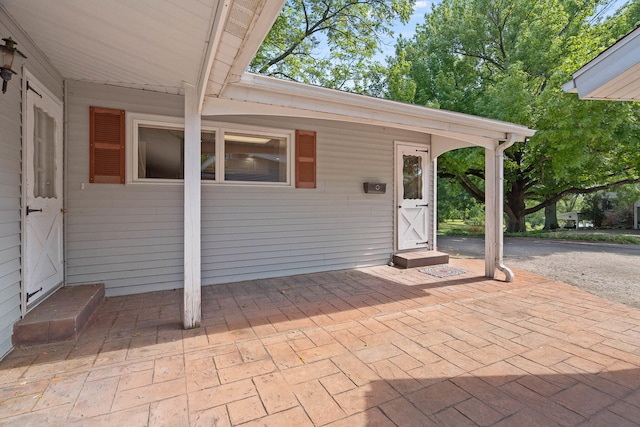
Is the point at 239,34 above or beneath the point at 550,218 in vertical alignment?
above

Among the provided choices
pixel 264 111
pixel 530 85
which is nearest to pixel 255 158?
pixel 264 111

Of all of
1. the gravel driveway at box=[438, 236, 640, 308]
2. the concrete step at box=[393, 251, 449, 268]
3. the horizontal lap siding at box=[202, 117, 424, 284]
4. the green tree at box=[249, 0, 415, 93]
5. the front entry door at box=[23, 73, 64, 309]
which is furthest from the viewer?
the green tree at box=[249, 0, 415, 93]

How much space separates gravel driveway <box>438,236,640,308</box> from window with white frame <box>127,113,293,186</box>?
173 inches

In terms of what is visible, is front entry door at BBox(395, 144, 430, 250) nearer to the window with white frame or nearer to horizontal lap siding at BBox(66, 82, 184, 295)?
the window with white frame

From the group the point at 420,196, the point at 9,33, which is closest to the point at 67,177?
the point at 9,33

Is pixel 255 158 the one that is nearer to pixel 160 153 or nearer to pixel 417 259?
pixel 160 153

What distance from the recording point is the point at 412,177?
573 centimetres

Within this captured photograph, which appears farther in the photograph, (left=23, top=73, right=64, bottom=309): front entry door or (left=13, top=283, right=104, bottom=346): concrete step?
(left=23, top=73, right=64, bottom=309): front entry door

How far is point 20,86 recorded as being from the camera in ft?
8.04

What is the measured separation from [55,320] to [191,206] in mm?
1364

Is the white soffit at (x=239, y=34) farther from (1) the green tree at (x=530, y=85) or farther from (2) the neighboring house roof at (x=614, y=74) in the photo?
(1) the green tree at (x=530, y=85)

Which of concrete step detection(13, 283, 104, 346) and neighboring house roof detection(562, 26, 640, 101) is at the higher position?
neighboring house roof detection(562, 26, 640, 101)

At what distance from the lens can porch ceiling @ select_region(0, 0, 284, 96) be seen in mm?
1717

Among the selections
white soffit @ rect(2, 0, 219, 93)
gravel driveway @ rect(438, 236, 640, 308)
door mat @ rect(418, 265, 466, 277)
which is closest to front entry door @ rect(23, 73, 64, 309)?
white soffit @ rect(2, 0, 219, 93)
